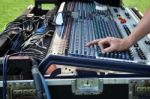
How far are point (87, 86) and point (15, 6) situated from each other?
29.0ft

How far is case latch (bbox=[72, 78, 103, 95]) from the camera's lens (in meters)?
2.64

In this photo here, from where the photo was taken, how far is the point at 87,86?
2.65 metres


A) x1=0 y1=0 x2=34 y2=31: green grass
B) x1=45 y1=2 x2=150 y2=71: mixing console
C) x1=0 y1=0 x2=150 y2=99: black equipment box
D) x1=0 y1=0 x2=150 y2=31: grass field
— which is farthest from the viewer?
x1=0 y1=0 x2=150 y2=31: grass field

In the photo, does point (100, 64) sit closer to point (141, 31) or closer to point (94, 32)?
point (141, 31)

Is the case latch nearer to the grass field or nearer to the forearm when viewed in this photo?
the forearm

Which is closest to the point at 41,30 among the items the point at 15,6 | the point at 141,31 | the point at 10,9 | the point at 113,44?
the point at 113,44

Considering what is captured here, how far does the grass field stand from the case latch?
6964 mm

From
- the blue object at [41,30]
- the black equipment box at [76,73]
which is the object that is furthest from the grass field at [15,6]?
the black equipment box at [76,73]

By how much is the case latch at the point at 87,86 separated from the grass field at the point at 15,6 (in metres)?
6.96

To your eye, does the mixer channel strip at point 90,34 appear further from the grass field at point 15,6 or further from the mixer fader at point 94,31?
the grass field at point 15,6

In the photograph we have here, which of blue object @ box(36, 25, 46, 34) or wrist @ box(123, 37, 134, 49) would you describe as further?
blue object @ box(36, 25, 46, 34)

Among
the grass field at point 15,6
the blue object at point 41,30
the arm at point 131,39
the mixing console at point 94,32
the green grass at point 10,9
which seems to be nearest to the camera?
the mixing console at point 94,32

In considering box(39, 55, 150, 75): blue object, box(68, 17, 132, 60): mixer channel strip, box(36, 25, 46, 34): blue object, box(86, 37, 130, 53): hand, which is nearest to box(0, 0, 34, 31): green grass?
box(36, 25, 46, 34): blue object

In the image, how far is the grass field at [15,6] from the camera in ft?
33.1
